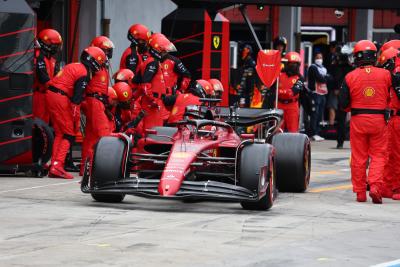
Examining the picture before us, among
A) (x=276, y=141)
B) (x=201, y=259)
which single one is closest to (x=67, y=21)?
(x=276, y=141)

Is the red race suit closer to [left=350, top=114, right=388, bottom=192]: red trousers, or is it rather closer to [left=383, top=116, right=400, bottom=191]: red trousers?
[left=350, top=114, right=388, bottom=192]: red trousers

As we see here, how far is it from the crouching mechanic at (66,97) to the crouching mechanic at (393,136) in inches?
167

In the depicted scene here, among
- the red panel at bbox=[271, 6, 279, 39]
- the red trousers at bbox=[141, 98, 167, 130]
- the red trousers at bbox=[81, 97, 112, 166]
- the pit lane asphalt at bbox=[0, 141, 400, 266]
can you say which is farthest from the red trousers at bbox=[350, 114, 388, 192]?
the red panel at bbox=[271, 6, 279, 39]

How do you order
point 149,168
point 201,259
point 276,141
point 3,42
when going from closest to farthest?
1. point 201,259
2. point 149,168
3. point 276,141
4. point 3,42

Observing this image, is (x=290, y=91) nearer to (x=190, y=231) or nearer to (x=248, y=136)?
(x=248, y=136)

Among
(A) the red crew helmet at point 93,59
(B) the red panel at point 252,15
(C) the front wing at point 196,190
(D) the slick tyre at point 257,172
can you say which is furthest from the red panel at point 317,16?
(C) the front wing at point 196,190

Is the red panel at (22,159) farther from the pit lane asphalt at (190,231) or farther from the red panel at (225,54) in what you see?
the red panel at (225,54)

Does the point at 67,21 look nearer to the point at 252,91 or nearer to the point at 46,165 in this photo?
the point at 252,91

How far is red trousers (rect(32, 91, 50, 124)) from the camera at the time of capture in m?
18.3

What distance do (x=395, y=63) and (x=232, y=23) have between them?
1682 centimetres

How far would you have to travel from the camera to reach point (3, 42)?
17.2 m

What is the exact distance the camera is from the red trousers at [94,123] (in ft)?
57.7

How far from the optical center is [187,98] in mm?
16797

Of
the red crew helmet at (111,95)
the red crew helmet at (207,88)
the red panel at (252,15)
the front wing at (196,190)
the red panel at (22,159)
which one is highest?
the red panel at (252,15)
